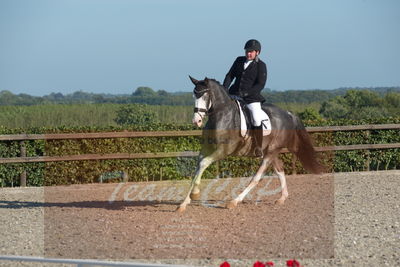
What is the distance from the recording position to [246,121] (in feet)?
31.0

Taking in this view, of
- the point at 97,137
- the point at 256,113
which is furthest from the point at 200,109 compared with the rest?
the point at 97,137

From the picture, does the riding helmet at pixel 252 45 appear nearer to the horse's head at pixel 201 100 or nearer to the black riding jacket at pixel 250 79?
the black riding jacket at pixel 250 79

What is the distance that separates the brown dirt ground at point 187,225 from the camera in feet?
22.0

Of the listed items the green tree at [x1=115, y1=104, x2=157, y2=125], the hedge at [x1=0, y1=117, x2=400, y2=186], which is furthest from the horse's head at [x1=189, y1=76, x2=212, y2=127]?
the green tree at [x1=115, y1=104, x2=157, y2=125]

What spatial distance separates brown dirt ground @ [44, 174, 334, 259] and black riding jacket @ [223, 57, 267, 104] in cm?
174

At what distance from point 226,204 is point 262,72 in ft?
7.06

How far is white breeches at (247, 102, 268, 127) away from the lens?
31.0ft

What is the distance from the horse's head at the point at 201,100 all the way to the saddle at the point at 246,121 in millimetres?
660

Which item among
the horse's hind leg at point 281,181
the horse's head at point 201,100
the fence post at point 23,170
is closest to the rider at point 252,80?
the horse's hind leg at point 281,181

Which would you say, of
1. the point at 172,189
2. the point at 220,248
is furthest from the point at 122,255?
the point at 172,189

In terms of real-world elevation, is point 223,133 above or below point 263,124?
below

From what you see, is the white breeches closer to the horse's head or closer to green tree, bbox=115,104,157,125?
the horse's head

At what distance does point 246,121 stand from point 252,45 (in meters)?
1.18

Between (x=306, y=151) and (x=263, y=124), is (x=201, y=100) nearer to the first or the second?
(x=263, y=124)
